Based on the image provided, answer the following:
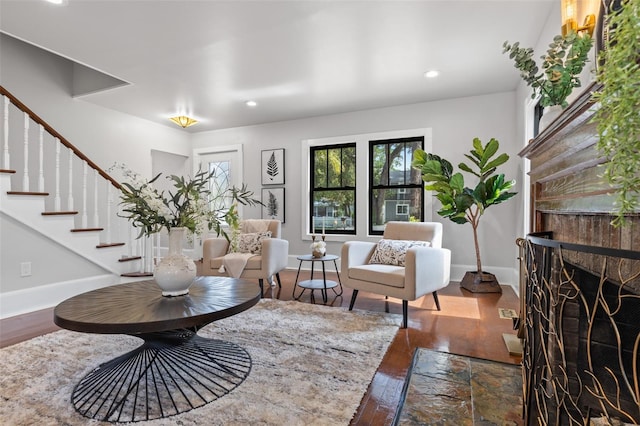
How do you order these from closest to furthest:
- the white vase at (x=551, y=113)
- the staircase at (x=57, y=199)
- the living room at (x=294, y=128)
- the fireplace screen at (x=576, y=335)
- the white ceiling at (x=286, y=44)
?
the fireplace screen at (x=576, y=335), the white vase at (x=551, y=113), the white ceiling at (x=286, y=44), the living room at (x=294, y=128), the staircase at (x=57, y=199)

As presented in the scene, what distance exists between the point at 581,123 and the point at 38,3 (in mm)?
3617

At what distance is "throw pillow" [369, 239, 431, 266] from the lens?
3.19 meters

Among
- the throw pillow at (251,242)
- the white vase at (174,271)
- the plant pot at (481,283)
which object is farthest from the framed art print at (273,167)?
the white vase at (174,271)

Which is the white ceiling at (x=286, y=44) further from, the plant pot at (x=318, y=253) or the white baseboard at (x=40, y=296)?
the white baseboard at (x=40, y=296)

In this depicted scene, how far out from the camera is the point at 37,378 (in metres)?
1.89

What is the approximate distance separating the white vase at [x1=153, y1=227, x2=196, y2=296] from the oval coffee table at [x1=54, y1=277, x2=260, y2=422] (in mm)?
60

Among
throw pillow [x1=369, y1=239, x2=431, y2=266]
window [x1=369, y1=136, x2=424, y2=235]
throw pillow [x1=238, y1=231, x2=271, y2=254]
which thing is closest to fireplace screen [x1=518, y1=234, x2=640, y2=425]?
throw pillow [x1=369, y1=239, x2=431, y2=266]

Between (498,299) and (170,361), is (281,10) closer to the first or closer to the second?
(170,361)

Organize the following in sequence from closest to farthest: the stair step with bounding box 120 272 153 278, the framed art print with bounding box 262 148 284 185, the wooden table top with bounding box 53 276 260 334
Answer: the wooden table top with bounding box 53 276 260 334, the stair step with bounding box 120 272 153 278, the framed art print with bounding box 262 148 284 185

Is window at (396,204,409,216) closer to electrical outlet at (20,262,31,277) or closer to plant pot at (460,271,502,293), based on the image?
plant pot at (460,271,502,293)

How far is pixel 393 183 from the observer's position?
5.13 metres

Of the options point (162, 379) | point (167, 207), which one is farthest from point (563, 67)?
point (162, 379)

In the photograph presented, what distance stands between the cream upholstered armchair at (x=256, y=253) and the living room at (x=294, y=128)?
1.45 meters

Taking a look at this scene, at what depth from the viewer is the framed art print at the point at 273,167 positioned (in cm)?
586
